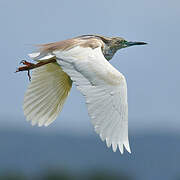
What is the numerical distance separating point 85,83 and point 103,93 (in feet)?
0.65

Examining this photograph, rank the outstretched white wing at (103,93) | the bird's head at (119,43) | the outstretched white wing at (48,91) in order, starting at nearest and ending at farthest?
the outstretched white wing at (103,93), the outstretched white wing at (48,91), the bird's head at (119,43)

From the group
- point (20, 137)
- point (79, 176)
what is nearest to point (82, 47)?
point (79, 176)

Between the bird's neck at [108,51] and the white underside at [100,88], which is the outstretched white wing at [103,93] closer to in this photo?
the white underside at [100,88]

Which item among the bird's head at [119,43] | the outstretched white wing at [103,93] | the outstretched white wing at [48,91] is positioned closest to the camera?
the outstretched white wing at [103,93]

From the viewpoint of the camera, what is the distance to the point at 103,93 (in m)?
8.57

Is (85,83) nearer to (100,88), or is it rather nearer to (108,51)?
(100,88)

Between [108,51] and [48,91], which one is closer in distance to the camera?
[48,91]

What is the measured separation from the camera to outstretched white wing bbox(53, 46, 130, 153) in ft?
27.2

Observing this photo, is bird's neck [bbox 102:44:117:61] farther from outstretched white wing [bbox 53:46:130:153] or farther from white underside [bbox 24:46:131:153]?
outstretched white wing [bbox 53:46:130:153]

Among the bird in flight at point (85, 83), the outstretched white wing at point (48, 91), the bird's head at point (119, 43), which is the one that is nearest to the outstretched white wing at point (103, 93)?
the bird in flight at point (85, 83)

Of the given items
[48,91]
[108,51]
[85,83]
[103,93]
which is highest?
[108,51]

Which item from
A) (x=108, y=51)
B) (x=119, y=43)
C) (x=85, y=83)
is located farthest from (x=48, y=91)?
(x=85, y=83)

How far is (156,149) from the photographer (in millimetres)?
147250

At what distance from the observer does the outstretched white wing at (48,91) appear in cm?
1031
